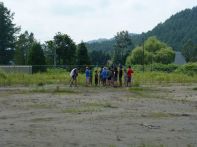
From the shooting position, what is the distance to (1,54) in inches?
4208

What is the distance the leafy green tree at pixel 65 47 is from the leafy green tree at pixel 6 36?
20.9 metres

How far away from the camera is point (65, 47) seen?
8906 centimetres

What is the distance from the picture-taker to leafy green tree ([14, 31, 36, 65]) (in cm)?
10400

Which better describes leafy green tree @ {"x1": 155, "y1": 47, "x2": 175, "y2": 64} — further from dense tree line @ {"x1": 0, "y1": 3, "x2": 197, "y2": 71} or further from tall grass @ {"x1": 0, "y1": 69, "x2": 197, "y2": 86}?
tall grass @ {"x1": 0, "y1": 69, "x2": 197, "y2": 86}

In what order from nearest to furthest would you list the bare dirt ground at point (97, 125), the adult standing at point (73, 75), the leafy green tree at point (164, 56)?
the bare dirt ground at point (97, 125) < the adult standing at point (73, 75) < the leafy green tree at point (164, 56)

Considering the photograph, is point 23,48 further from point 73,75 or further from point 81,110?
point 81,110

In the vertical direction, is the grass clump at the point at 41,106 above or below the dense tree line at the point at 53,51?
below

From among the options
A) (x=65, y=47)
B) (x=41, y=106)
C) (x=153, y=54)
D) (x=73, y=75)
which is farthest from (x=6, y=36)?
(x=41, y=106)

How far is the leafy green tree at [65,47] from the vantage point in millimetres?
88062

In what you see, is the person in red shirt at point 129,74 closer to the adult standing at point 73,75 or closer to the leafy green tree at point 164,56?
the adult standing at point 73,75

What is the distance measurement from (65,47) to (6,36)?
78.0 ft

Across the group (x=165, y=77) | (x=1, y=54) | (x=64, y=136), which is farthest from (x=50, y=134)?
(x=1, y=54)

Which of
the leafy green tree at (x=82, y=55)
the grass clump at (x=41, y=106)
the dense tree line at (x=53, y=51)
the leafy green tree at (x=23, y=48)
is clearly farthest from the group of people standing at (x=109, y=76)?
the leafy green tree at (x=23, y=48)

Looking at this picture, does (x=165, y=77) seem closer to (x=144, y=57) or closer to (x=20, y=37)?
(x=144, y=57)
